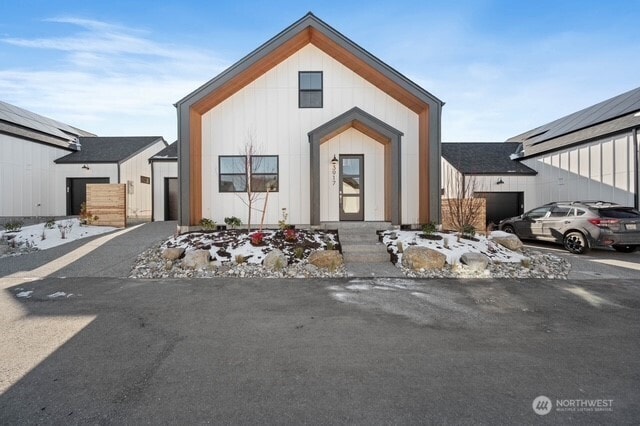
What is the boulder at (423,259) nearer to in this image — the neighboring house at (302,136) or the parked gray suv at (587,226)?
the neighboring house at (302,136)

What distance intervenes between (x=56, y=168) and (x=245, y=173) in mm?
11872

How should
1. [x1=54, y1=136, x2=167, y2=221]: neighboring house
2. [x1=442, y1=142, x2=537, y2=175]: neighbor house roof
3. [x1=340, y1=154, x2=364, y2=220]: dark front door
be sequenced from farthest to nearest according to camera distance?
1. [x1=442, y1=142, x2=537, y2=175]: neighbor house roof
2. [x1=54, y1=136, x2=167, y2=221]: neighboring house
3. [x1=340, y1=154, x2=364, y2=220]: dark front door

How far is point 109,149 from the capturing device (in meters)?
17.2

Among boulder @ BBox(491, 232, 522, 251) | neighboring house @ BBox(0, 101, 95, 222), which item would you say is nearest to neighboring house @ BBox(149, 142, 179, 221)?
neighboring house @ BBox(0, 101, 95, 222)

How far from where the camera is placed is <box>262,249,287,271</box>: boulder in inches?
284

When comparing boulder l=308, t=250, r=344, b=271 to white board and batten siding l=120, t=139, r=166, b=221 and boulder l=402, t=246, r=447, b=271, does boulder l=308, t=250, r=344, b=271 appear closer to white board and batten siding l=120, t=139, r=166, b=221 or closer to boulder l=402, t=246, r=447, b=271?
boulder l=402, t=246, r=447, b=271

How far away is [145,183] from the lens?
679 inches

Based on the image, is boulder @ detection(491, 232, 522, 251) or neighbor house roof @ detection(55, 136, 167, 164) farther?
neighbor house roof @ detection(55, 136, 167, 164)

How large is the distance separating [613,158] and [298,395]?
14.6m

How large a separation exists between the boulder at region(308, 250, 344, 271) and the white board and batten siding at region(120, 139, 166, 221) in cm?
1177

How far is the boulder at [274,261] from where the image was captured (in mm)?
7219

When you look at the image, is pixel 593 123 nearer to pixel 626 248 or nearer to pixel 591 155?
pixel 591 155

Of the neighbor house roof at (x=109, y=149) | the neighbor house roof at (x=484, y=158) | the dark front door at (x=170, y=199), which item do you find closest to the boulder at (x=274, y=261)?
the dark front door at (x=170, y=199)

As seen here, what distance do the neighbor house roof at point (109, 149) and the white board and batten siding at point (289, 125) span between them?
8.40 m
